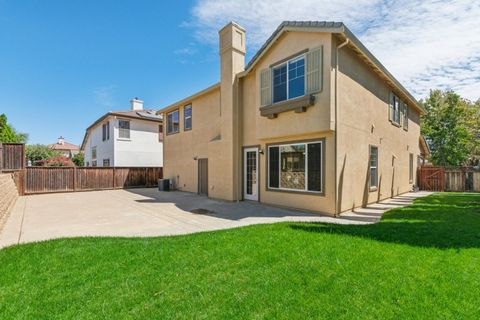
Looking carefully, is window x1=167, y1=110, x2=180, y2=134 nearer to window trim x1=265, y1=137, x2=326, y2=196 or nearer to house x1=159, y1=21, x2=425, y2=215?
house x1=159, y1=21, x2=425, y2=215

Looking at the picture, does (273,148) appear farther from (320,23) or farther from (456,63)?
(456,63)

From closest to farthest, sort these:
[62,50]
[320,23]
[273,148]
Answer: [320,23] → [273,148] → [62,50]

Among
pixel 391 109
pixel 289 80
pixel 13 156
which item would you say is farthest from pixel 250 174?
pixel 13 156

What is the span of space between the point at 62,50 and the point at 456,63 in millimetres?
22892

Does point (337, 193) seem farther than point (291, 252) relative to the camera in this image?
Yes

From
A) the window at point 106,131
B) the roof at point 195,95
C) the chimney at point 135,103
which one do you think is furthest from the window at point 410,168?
the chimney at point 135,103

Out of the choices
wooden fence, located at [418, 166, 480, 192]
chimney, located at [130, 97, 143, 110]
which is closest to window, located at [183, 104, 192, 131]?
chimney, located at [130, 97, 143, 110]

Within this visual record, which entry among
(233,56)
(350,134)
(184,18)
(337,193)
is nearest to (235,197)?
(337,193)

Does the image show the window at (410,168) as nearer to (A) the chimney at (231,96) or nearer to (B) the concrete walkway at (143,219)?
(B) the concrete walkway at (143,219)

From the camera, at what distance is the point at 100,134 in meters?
25.2

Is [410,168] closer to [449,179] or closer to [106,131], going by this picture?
[449,179]

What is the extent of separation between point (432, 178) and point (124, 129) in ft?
82.5

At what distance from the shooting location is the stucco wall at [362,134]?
341 inches

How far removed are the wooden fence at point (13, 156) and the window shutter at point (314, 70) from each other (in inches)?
626
